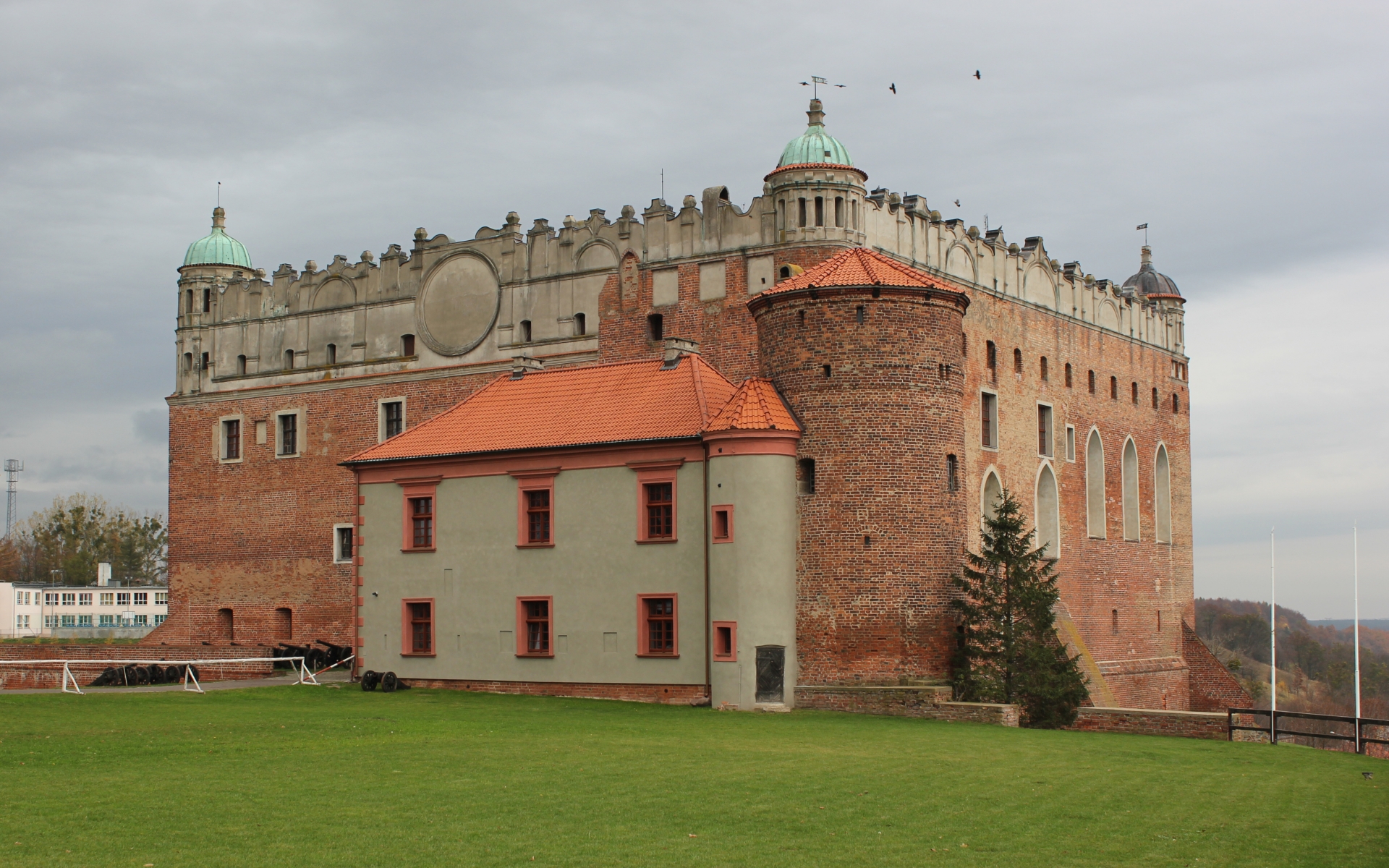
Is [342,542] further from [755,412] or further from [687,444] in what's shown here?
[755,412]

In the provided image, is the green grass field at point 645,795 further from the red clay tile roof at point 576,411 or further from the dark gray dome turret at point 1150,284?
the dark gray dome turret at point 1150,284

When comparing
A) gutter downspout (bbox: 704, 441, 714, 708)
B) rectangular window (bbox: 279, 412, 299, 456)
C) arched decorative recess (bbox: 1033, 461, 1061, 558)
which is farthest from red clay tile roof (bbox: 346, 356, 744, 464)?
arched decorative recess (bbox: 1033, 461, 1061, 558)

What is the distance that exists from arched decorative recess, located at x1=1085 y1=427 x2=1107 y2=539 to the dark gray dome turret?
10577 mm

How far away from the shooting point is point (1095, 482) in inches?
2025

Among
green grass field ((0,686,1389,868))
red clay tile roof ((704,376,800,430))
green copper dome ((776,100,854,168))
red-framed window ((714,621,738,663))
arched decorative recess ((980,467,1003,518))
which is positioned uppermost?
green copper dome ((776,100,854,168))

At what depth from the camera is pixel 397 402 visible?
153 ft

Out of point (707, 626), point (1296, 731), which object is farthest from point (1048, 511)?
point (1296, 731)

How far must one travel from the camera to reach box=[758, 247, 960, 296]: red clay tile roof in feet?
107

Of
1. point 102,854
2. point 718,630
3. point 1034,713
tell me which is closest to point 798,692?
point 718,630

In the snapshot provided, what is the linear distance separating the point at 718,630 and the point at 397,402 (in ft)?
60.4

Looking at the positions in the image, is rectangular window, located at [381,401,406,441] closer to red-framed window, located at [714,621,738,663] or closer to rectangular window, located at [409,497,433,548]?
rectangular window, located at [409,497,433,548]

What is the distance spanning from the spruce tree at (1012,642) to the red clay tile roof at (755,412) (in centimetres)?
485

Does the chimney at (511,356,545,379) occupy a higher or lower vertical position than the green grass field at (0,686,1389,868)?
higher

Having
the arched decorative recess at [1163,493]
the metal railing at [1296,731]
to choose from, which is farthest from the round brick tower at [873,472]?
the arched decorative recess at [1163,493]
